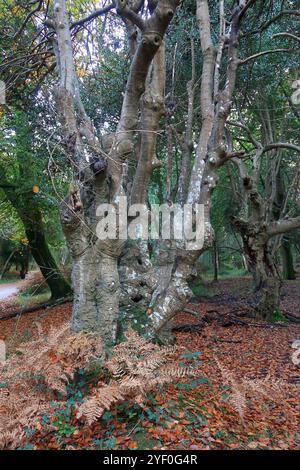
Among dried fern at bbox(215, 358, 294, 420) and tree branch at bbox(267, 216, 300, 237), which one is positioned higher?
tree branch at bbox(267, 216, 300, 237)

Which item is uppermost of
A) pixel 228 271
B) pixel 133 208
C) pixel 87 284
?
pixel 133 208

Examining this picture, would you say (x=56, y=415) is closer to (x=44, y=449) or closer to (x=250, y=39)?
(x=44, y=449)

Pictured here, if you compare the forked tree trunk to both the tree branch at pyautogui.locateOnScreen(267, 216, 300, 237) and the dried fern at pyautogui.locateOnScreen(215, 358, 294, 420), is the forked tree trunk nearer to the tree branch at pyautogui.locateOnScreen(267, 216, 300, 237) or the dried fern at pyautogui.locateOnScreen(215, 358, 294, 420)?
the tree branch at pyautogui.locateOnScreen(267, 216, 300, 237)

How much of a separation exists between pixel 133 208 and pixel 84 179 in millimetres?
1154

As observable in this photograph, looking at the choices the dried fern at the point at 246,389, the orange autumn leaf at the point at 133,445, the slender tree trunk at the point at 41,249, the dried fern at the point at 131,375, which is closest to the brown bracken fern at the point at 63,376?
the dried fern at the point at 131,375

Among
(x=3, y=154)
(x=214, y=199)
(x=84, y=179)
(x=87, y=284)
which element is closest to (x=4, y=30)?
(x=3, y=154)

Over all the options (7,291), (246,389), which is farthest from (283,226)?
(7,291)

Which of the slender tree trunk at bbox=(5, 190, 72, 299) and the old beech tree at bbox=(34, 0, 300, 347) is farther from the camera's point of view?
the slender tree trunk at bbox=(5, 190, 72, 299)

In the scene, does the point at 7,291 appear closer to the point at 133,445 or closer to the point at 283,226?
the point at 283,226

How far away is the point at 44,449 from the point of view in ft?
9.52

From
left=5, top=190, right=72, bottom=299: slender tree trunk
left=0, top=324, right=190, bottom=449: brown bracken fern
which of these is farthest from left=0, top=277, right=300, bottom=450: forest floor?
left=5, top=190, right=72, bottom=299: slender tree trunk

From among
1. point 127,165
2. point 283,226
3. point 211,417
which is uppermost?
point 127,165

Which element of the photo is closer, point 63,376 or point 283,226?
A: point 63,376
